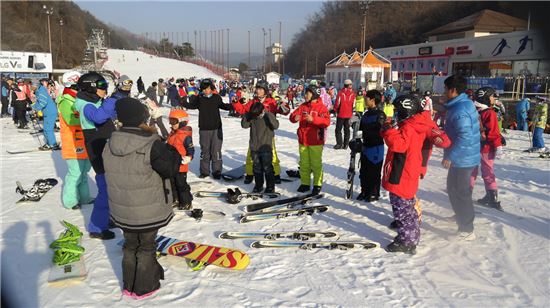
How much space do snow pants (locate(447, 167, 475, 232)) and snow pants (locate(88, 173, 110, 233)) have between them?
4249mm

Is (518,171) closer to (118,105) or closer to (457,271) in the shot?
(457,271)

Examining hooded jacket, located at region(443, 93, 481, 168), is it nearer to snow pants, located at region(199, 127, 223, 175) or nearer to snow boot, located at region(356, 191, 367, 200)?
snow boot, located at region(356, 191, 367, 200)

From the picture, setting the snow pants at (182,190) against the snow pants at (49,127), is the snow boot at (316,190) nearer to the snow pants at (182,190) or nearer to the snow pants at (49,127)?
the snow pants at (182,190)

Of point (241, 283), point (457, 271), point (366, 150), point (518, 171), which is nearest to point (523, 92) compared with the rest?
point (518, 171)

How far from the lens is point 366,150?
6000 millimetres

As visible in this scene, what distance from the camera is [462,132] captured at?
14.8ft

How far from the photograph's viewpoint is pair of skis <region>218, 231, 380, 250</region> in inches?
175

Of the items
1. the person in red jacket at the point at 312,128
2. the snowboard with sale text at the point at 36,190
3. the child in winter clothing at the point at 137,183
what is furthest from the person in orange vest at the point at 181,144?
the snowboard with sale text at the point at 36,190

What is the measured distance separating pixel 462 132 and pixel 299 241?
2.36 meters

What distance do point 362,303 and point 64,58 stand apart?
74.9 meters

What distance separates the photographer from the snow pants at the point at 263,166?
6223 mm

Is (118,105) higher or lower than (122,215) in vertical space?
higher

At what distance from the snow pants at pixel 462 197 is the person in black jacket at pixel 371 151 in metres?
1.37

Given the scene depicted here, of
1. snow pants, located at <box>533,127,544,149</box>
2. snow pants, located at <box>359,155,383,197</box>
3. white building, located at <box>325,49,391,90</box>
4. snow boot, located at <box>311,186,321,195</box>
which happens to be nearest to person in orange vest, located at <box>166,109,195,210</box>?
snow boot, located at <box>311,186,321,195</box>
